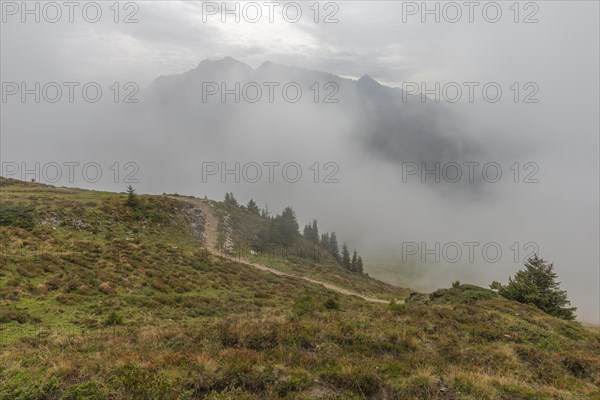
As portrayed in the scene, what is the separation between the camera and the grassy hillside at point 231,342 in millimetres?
9200

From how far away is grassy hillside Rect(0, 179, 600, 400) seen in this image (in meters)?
9.20

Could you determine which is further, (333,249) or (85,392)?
(333,249)

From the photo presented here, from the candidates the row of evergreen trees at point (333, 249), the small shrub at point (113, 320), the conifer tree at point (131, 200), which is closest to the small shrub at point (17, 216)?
the conifer tree at point (131, 200)

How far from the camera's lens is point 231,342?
1262 centimetres

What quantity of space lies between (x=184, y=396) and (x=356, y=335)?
729 centimetres

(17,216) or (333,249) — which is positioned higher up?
(17,216)

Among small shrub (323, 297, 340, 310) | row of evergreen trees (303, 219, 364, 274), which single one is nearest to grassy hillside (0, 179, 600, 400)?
small shrub (323, 297, 340, 310)

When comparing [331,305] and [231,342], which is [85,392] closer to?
[231,342]

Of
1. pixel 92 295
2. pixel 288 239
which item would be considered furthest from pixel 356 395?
pixel 288 239

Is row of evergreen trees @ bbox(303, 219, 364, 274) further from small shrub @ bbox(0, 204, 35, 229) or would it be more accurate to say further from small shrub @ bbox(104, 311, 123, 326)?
small shrub @ bbox(104, 311, 123, 326)

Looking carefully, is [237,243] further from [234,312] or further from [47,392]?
[47,392]

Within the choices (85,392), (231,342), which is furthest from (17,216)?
(85,392)

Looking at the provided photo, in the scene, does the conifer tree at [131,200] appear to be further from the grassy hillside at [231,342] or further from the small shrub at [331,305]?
the small shrub at [331,305]

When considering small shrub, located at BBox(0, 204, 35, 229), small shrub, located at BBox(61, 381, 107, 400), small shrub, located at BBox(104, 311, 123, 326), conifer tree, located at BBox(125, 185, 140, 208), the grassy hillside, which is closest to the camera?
small shrub, located at BBox(61, 381, 107, 400)
